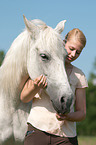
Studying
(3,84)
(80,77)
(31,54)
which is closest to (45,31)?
(31,54)

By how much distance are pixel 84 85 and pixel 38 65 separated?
634 mm

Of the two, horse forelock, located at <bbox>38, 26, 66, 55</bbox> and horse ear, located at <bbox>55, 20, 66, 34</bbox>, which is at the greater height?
horse ear, located at <bbox>55, 20, 66, 34</bbox>

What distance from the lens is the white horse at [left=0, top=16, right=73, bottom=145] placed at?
2461 mm

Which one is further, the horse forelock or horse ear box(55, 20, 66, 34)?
horse ear box(55, 20, 66, 34)

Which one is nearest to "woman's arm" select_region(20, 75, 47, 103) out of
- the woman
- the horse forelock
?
the woman

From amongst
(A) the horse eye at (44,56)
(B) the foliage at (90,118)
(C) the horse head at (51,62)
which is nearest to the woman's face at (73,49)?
(C) the horse head at (51,62)

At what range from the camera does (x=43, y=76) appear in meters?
2.52

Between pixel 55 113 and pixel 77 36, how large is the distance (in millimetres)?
1002

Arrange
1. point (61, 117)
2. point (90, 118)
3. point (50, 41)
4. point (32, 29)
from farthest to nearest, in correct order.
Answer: point (90, 118), point (32, 29), point (50, 41), point (61, 117)

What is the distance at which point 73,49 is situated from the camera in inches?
110

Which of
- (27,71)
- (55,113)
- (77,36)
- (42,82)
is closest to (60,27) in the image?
(77,36)

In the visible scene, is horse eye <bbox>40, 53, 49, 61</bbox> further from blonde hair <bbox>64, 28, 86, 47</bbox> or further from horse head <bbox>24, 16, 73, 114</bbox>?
blonde hair <bbox>64, 28, 86, 47</bbox>

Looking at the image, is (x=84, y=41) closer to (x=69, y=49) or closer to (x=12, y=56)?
(x=69, y=49)

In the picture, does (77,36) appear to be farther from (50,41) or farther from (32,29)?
(32,29)
